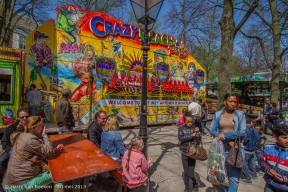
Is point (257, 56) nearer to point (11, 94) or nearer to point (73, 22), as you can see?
point (73, 22)

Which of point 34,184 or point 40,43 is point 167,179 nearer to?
point 34,184

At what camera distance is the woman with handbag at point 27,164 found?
2.33 m

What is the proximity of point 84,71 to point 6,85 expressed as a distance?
3.45m

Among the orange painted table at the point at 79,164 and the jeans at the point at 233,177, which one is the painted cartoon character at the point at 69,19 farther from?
the jeans at the point at 233,177

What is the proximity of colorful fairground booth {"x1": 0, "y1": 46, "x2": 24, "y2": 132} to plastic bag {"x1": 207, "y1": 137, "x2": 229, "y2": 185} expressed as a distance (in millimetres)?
6679

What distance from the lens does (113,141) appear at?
3.18 meters

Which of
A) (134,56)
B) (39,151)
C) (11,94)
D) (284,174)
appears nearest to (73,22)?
(134,56)

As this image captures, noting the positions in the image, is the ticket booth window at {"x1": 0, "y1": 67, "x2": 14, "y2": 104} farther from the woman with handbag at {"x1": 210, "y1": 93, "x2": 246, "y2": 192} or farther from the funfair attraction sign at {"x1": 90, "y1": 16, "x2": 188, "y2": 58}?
the woman with handbag at {"x1": 210, "y1": 93, "x2": 246, "y2": 192}

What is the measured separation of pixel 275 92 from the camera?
1020 centimetres

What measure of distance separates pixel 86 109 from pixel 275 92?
34.9 ft

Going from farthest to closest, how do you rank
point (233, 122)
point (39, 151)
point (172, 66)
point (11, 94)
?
point (172, 66), point (11, 94), point (233, 122), point (39, 151)

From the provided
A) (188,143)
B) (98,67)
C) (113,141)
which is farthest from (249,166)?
(98,67)

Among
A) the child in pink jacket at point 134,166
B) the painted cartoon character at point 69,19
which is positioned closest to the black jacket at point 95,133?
the child in pink jacket at point 134,166

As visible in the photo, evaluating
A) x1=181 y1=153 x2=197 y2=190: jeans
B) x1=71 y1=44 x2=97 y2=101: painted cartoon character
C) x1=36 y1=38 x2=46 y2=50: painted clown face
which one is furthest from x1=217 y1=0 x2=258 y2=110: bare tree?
x1=36 y1=38 x2=46 y2=50: painted clown face
